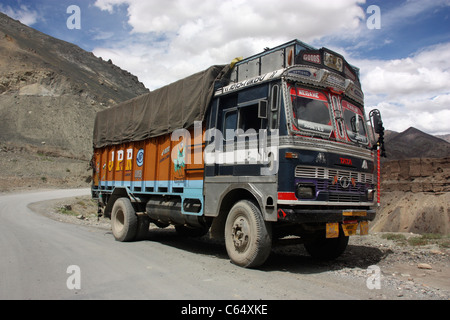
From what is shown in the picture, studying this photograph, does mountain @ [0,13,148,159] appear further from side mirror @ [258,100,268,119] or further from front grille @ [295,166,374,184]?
front grille @ [295,166,374,184]

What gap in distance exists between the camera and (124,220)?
31.2ft

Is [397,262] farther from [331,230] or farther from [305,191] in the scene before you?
[305,191]

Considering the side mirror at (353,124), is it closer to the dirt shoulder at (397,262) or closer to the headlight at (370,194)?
the headlight at (370,194)

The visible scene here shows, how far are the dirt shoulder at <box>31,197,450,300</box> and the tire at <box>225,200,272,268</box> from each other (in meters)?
0.57

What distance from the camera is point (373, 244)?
9.26 metres

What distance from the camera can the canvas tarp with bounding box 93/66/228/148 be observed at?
7.38 meters

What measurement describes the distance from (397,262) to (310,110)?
3.64 metres

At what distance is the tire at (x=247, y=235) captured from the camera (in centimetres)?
586

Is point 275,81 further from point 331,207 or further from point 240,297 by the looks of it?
point 240,297

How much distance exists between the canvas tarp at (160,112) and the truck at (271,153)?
1.6 inches

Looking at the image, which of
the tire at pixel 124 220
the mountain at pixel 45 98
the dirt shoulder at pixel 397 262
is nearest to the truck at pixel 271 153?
the dirt shoulder at pixel 397 262

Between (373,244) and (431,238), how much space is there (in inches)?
75.7

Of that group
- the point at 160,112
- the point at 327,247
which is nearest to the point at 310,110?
the point at 327,247
